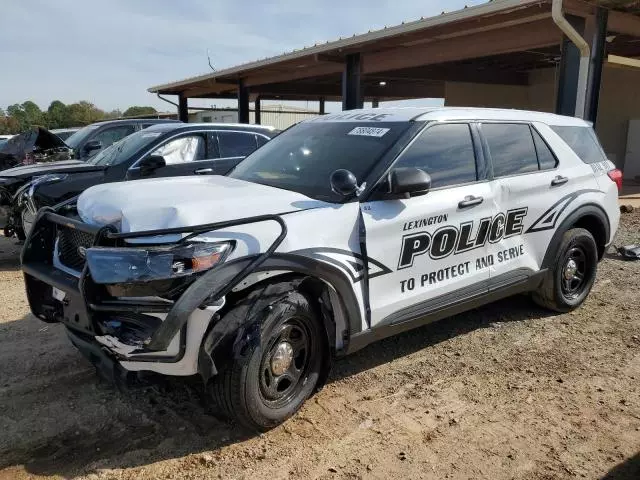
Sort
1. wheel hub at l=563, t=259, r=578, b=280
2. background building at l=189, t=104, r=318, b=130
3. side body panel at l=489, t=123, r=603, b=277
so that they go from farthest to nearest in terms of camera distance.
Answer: background building at l=189, t=104, r=318, b=130 → wheel hub at l=563, t=259, r=578, b=280 → side body panel at l=489, t=123, r=603, b=277

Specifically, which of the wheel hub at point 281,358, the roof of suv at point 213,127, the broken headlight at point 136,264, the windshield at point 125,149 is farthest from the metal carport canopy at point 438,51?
the broken headlight at point 136,264

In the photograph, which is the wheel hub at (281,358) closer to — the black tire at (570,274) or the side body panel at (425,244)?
the side body panel at (425,244)

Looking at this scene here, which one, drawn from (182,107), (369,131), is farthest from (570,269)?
(182,107)

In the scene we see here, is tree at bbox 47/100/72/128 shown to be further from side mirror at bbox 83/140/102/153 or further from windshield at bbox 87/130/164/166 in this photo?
windshield at bbox 87/130/164/166

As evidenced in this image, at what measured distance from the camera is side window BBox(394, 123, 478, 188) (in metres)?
3.91

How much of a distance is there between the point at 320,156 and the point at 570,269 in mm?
2726

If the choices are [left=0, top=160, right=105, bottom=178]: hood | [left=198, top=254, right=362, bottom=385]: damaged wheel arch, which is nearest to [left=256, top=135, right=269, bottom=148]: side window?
[left=0, top=160, right=105, bottom=178]: hood

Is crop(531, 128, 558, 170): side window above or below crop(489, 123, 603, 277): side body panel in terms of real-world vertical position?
above

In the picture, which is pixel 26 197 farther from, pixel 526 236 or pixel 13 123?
pixel 13 123

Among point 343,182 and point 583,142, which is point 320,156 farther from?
point 583,142

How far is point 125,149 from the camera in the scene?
7.94 metres

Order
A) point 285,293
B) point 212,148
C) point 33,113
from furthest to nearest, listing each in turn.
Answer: point 33,113, point 212,148, point 285,293

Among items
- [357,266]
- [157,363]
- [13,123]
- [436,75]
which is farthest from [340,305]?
[13,123]

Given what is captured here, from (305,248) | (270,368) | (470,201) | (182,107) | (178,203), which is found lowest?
(270,368)
